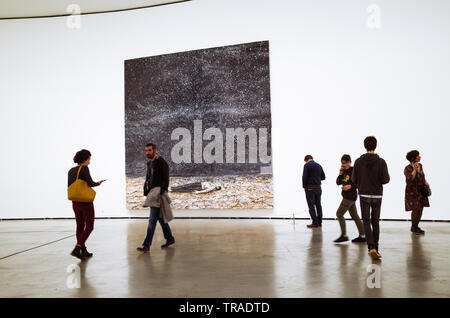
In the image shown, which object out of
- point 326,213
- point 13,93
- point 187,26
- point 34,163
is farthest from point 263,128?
point 13,93

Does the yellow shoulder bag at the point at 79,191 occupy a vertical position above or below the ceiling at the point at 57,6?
below

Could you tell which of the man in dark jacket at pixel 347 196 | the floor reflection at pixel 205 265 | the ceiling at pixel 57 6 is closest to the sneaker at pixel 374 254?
the floor reflection at pixel 205 265

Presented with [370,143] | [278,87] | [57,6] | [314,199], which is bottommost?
[314,199]

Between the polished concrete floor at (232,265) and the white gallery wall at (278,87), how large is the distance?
8.33 feet

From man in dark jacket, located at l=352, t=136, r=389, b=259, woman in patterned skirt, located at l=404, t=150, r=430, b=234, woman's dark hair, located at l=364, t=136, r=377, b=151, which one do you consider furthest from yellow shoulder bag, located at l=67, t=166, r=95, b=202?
woman in patterned skirt, located at l=404, t=150, r=430, b=234

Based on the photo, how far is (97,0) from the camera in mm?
12258

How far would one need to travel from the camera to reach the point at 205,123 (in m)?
11.9

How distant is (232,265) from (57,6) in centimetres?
1094

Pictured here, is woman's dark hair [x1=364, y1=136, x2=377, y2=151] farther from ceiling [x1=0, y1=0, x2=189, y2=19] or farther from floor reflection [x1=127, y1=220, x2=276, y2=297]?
ceiling [x1=0, y1=0, x2=189, y2=19]

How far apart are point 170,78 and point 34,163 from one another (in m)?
5.10

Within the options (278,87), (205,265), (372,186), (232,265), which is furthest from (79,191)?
(278,87)

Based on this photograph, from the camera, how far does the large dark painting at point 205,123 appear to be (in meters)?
11.4

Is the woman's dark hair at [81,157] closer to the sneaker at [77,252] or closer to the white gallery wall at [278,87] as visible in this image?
the sneaker at [77,252]

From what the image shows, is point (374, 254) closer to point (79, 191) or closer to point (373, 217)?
point (373, 217)
